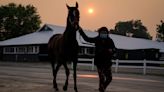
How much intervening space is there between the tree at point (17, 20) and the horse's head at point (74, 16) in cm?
8022

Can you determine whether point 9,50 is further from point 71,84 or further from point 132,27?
point 132,27

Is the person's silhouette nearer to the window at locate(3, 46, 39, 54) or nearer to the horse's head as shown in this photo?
the horse's head

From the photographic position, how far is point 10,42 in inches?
2667

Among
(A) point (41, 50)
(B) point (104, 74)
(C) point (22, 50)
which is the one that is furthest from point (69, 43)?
(C) point (22, 50)

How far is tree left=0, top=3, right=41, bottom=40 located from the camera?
92.2 metres

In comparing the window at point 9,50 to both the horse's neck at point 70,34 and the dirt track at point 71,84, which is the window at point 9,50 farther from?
the horse's neck at point 70,34

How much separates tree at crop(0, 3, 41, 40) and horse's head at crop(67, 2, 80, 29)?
80.2m

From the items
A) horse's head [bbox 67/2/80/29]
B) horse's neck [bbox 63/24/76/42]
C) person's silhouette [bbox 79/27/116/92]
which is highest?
horse's head [bbox 67/2/80/29]

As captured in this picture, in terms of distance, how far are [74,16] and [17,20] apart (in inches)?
3318

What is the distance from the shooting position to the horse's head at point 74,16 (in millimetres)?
11828

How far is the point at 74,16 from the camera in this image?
11.8 metres

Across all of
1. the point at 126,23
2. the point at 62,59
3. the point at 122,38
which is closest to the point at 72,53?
the point at 62,59

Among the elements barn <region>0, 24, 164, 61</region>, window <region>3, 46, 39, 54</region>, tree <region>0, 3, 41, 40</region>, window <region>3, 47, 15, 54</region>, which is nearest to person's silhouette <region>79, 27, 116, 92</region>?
barn <region>0, 24, 164, 61</region>

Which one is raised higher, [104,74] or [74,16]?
[74,16]
